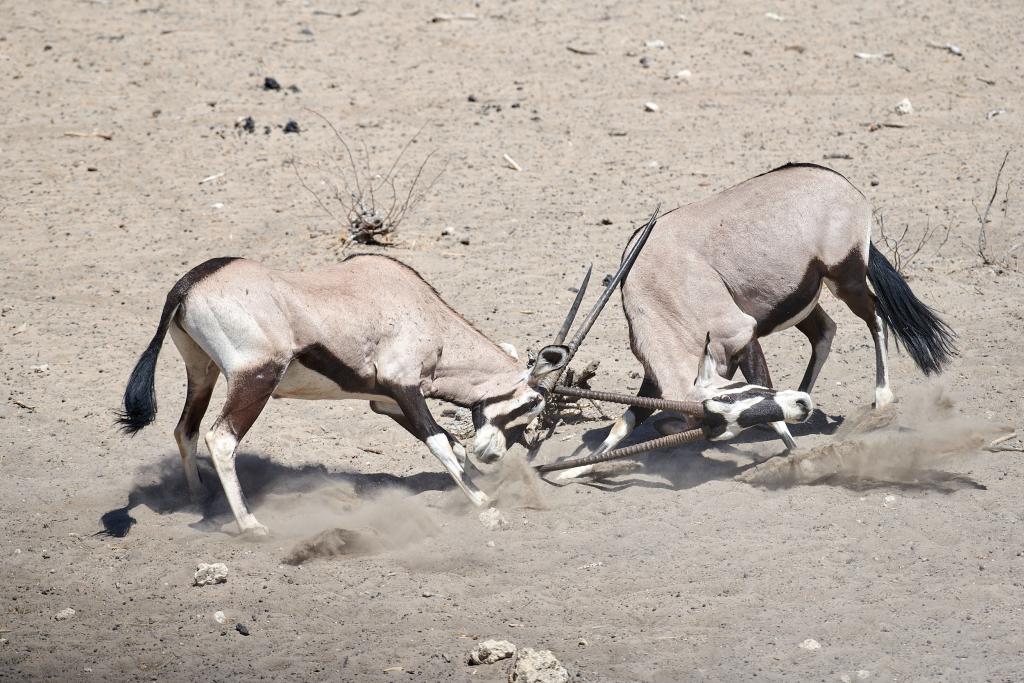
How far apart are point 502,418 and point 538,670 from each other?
7.80 ft

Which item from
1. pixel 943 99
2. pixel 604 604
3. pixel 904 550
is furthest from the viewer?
pixel 943 99

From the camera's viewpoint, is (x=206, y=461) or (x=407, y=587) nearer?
(x=407, y=587)

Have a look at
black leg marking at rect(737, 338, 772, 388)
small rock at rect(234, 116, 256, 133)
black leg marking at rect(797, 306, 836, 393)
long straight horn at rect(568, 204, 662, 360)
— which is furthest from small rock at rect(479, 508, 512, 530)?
small rock at rect(234, 116, 256, 133)

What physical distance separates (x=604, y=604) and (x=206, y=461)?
321 cm

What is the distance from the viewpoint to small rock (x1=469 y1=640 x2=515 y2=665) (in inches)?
204

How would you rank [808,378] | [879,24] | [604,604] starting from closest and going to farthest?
[604,604] → [808,378] → [879,24]

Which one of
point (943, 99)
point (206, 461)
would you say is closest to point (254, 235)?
point (206, 461)

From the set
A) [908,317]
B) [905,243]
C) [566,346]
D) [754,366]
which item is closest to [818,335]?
[908,317]

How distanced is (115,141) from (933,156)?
8.71 m

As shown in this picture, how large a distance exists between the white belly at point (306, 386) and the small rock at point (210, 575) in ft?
3.64

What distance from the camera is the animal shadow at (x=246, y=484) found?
22.8 feet

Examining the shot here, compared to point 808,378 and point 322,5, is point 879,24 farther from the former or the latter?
point 808,378

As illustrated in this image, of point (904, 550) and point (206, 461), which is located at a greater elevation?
point (904, 550)

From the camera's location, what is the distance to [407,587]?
19.6 ft
